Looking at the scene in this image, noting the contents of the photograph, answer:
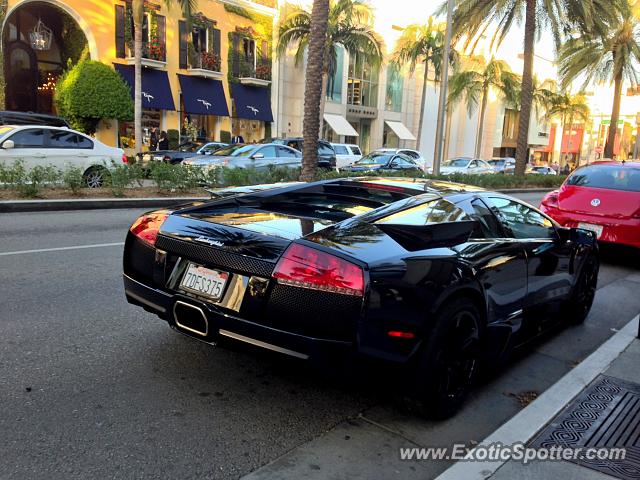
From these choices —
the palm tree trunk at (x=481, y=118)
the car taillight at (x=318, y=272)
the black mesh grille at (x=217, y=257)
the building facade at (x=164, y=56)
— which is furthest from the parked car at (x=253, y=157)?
the palm tree trunk at (x=481, y=118)

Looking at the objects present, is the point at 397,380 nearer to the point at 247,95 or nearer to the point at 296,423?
the point at 296,423

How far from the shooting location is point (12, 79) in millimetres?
26938

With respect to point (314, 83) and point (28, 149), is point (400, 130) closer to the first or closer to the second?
point (314, 83)

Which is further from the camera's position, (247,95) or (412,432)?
(247,95)

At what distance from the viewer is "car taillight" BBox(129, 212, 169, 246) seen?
3.72m

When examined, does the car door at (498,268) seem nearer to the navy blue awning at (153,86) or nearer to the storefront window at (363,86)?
the navy blue awning at (153,86)

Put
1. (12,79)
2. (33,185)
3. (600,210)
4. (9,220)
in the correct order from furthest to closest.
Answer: (12,79) → (33,185) → (9,220) → (600,210)

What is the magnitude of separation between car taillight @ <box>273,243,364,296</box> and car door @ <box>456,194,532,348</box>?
926 mm

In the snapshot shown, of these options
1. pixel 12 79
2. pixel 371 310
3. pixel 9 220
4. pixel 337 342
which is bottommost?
pixel 9 220

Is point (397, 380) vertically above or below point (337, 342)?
below

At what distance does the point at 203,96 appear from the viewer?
30203 mm

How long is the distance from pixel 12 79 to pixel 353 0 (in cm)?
1741

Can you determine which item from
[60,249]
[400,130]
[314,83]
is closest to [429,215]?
[60,249]

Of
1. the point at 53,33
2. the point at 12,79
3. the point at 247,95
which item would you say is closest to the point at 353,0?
the point at 247,95
